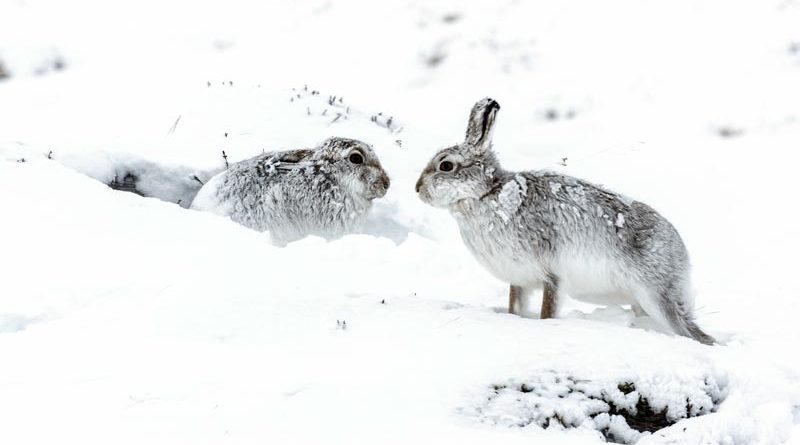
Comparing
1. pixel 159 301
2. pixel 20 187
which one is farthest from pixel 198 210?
pixel 159 301

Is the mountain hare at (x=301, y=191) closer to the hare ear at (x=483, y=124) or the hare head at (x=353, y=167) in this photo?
the hare head at (x=353, y=167)

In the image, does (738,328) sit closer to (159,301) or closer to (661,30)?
(159,301)

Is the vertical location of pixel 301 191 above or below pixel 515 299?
above

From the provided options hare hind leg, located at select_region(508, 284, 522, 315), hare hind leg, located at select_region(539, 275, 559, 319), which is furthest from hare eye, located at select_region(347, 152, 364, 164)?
hare hind leg, located at select_region(539, 275, 559, 319)

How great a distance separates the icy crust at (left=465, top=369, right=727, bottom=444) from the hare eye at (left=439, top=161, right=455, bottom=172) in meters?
1.49

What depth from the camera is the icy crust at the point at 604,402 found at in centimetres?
328

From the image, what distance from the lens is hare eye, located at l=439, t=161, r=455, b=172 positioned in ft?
15.4

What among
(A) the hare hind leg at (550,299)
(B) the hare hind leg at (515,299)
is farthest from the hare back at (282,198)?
(A) the hare hind leg at (550,299)

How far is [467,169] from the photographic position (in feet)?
15.3

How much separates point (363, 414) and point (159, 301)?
57.7 inches

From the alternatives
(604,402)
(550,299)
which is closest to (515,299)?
(550,299)

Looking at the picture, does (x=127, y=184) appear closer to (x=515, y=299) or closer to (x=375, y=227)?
(x=375, y=227)

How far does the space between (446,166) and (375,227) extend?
9.19 feet

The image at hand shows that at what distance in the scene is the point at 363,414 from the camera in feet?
10.1
